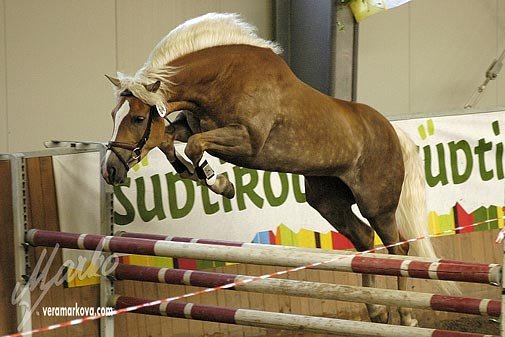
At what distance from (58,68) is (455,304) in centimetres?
336

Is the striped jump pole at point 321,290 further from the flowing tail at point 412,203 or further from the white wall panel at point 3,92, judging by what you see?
the white wall panel at point 3,92

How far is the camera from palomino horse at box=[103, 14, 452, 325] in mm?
4387

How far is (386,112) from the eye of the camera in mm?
8469

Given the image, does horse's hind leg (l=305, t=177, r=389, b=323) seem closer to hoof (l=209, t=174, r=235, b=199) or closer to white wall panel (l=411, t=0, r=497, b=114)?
hoof (l=209, t=174, r=235, b=199)

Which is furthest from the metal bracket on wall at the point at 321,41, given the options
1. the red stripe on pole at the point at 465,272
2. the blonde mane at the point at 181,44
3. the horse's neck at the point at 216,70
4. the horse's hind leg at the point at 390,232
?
the red stripe on pole at the point at 465,272

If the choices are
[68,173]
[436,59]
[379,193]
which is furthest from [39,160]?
[436,59]

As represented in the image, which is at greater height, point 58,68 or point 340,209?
point 58,68

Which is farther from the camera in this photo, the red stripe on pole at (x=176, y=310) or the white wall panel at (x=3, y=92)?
the white wall panel at (x=3, y=92)

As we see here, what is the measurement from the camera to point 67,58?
6.57 meters

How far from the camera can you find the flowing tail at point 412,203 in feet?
17.5

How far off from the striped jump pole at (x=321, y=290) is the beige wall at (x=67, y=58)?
1.72 m

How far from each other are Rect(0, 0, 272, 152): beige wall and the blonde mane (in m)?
1.99

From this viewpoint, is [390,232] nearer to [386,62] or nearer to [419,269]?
[419,269]

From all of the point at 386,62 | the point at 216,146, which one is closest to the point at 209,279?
the point at 216,146
